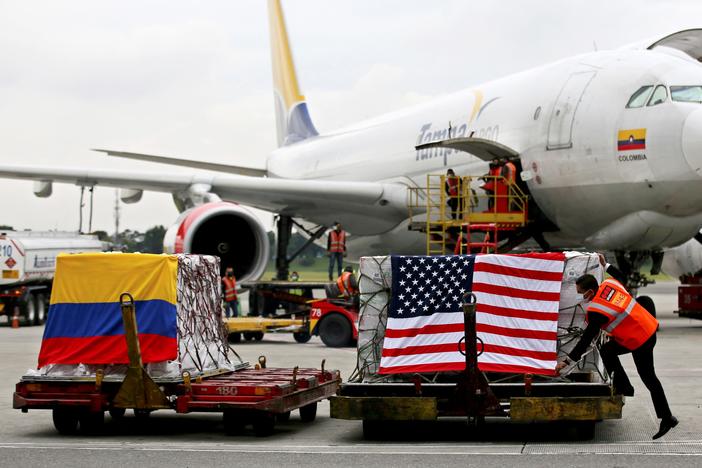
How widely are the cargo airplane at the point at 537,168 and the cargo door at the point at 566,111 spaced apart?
0.08 feet

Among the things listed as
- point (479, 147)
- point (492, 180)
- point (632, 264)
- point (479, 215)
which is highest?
point (479, 147)

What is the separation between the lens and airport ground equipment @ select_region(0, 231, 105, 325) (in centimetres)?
2470

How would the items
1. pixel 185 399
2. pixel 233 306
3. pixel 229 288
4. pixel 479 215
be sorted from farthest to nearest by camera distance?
pixel 233 306 → pixel 229 288 → pixel 479 215 → pixel 185 399

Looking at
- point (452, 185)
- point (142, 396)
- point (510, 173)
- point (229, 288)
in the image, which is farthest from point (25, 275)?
point (142, 396)

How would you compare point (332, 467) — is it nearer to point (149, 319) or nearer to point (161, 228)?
point (149, 319)

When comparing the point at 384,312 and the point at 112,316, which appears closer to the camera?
the point at 384,312

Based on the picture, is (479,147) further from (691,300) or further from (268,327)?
(691,300)

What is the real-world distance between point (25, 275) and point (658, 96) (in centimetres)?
1445

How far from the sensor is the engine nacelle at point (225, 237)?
2106cm

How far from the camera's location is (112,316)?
9.31 m

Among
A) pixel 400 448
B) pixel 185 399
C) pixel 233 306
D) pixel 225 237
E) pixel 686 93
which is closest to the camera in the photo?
pixel 400 448

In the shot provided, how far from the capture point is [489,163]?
1920cm

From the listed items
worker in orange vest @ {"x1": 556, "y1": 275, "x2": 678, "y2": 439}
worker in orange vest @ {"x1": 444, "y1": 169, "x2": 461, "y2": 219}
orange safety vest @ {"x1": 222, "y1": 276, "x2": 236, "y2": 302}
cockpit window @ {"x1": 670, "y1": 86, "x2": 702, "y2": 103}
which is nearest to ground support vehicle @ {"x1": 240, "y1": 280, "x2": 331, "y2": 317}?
orange safety vest @ {"x1": 222, "y1": 276, "x2": 236, "y2": 302}

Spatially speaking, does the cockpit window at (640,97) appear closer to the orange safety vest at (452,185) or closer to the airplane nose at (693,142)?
the airplane nose at (693,142)
